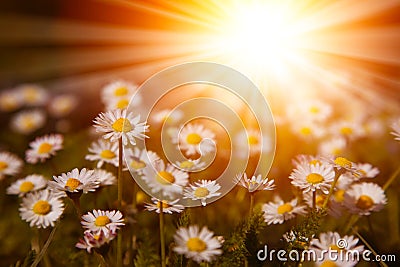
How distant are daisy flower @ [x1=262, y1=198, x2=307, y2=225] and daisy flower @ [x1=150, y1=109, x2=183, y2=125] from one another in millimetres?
520

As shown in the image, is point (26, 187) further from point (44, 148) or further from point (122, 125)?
point (122, 125)

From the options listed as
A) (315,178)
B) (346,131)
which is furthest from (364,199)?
(346,131)

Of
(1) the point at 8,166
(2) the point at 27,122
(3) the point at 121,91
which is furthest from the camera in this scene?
(2) the point at 27,122

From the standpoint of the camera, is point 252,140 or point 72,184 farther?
point 252,140

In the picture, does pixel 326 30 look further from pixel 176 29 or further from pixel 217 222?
pixel 217 222

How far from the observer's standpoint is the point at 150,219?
1242mm

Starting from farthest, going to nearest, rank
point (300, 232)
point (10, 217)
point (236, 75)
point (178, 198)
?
point (236, 75) < point (10, 217) < point (178, 198) < point (300, 232)

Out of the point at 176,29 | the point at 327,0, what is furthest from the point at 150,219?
the point at 176,29

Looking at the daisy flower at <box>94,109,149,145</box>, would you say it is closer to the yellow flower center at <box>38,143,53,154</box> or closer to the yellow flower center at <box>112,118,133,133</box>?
the yellow flower center at <box>112,118,133,133</box>

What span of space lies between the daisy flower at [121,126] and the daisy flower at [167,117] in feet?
1.65

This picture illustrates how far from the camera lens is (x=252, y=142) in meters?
1.30

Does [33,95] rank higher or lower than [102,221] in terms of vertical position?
higher

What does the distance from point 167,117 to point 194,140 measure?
285 mm

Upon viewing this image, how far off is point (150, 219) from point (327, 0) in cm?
140
